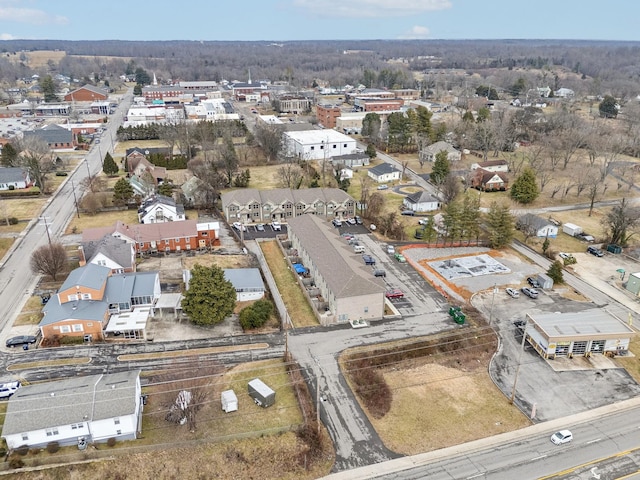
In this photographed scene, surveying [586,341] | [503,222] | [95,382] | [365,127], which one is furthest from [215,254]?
[365,127]

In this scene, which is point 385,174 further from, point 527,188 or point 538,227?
point 538,227

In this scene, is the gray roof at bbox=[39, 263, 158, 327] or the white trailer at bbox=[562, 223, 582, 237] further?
the white trailer at bbox=[562, 223, 582, 237]

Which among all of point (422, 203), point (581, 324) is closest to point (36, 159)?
point (422, 203)

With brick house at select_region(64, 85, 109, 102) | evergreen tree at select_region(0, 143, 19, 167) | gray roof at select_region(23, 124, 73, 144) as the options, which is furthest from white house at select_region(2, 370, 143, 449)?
brick house at select_region(64, 85, 109, 102)

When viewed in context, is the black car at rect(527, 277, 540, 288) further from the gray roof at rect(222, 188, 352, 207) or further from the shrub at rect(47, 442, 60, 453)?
the shrub at rect(47, 442, 60, 453)

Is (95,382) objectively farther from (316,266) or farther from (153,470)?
(316,266)

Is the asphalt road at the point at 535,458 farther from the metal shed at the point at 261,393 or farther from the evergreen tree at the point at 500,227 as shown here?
the evergreen tree at the point at 500,227

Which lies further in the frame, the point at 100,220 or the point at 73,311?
the point at 100,220
